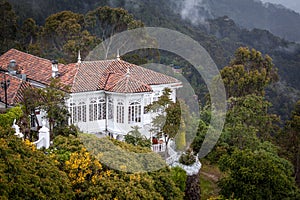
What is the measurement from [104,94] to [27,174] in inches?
365

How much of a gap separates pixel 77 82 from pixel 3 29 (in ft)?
57.5

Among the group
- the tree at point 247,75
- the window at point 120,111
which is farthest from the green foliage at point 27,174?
the tree at point 247,75

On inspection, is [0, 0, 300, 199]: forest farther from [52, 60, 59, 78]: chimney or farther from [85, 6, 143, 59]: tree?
[52, 60, 59, 78]: chimney

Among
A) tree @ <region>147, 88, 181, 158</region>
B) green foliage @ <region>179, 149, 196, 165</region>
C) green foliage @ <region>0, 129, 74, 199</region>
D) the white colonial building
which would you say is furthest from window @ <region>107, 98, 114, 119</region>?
green foliage @ <region>0, 129, 74, 199</region>

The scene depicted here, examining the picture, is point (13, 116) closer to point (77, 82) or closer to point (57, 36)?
point (77, 82)

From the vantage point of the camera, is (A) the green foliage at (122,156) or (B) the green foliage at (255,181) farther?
(B) the green foliage at (255,181)

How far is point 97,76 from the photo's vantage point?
18.1m

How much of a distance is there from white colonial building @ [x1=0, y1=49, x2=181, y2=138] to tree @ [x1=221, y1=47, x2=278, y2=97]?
11050mm

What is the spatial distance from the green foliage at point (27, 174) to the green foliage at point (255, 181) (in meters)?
7.08

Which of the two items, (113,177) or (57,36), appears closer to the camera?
(113,177)

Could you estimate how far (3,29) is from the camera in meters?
32.2

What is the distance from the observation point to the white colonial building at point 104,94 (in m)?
17.0

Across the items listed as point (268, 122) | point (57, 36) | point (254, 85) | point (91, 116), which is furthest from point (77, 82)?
point (57, 36)

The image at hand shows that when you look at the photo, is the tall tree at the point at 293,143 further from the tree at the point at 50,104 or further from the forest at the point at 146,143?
the tree at the point at 50,104
